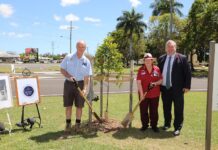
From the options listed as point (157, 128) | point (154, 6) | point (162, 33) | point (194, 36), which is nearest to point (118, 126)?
point (157, 128)

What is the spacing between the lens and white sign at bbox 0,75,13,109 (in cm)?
771

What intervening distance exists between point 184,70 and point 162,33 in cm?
5133

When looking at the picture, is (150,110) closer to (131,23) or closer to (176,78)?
(176,78)

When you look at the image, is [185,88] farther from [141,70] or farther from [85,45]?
[85,45]

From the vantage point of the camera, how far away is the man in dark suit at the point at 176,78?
25.2 feet

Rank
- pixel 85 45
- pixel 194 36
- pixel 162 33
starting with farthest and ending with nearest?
pixel 162 33 < pixel 194 36 < pixel 85 45

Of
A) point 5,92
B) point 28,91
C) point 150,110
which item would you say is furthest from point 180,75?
point 5,92

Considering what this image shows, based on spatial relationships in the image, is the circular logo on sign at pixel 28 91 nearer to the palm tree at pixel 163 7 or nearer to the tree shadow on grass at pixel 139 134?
the tree shadow on grass at pixel 139 134

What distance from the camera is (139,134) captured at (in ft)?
25.5

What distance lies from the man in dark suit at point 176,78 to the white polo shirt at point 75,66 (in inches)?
66.6

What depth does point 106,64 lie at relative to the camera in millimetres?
8453

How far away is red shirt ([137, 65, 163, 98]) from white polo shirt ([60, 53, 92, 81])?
119 centimetres

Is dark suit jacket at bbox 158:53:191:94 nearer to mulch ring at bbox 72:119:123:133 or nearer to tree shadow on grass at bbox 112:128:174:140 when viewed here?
tree shadow on grass at bbox 112:128:174:140

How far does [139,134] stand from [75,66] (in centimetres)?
193
